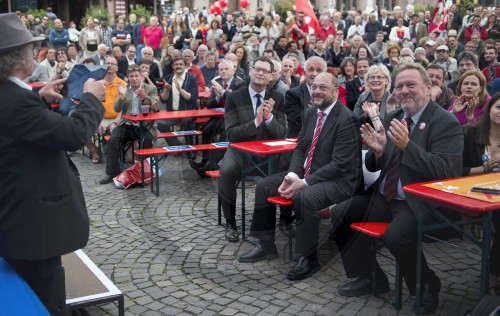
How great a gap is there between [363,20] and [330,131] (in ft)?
46.9

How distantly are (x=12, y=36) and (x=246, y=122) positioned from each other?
3446 millimetres

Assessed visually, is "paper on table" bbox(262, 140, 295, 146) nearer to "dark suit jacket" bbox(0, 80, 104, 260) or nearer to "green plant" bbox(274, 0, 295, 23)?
"dark suit jacket" bbox(0, 80, 104, 260)

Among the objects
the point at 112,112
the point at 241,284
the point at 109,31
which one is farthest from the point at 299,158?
the point at 109,31

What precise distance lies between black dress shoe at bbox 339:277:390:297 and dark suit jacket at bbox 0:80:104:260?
220 centimetres

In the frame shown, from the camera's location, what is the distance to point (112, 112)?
883 cm

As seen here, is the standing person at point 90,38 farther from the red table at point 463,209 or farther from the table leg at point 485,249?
the table leg at point 485,249

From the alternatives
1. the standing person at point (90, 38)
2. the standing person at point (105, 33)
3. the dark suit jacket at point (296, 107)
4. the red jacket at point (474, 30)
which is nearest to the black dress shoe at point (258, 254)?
the dark suit jacket at point (296, 107)

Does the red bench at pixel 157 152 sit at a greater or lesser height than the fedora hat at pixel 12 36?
lesser

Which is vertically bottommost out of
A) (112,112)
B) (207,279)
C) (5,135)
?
Result: (207,279)

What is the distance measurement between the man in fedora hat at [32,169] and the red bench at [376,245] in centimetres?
206

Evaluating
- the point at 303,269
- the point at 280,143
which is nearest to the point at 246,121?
the point at 280,143

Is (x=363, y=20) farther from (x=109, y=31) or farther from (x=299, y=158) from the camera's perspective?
(x=299, y=158)

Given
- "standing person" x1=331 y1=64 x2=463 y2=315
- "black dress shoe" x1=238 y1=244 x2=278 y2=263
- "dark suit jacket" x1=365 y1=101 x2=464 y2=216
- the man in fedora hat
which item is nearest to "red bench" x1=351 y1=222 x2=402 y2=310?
"standing person" x1=331 y1=64 x2=463 y2=315

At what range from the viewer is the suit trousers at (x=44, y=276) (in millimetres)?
2838
